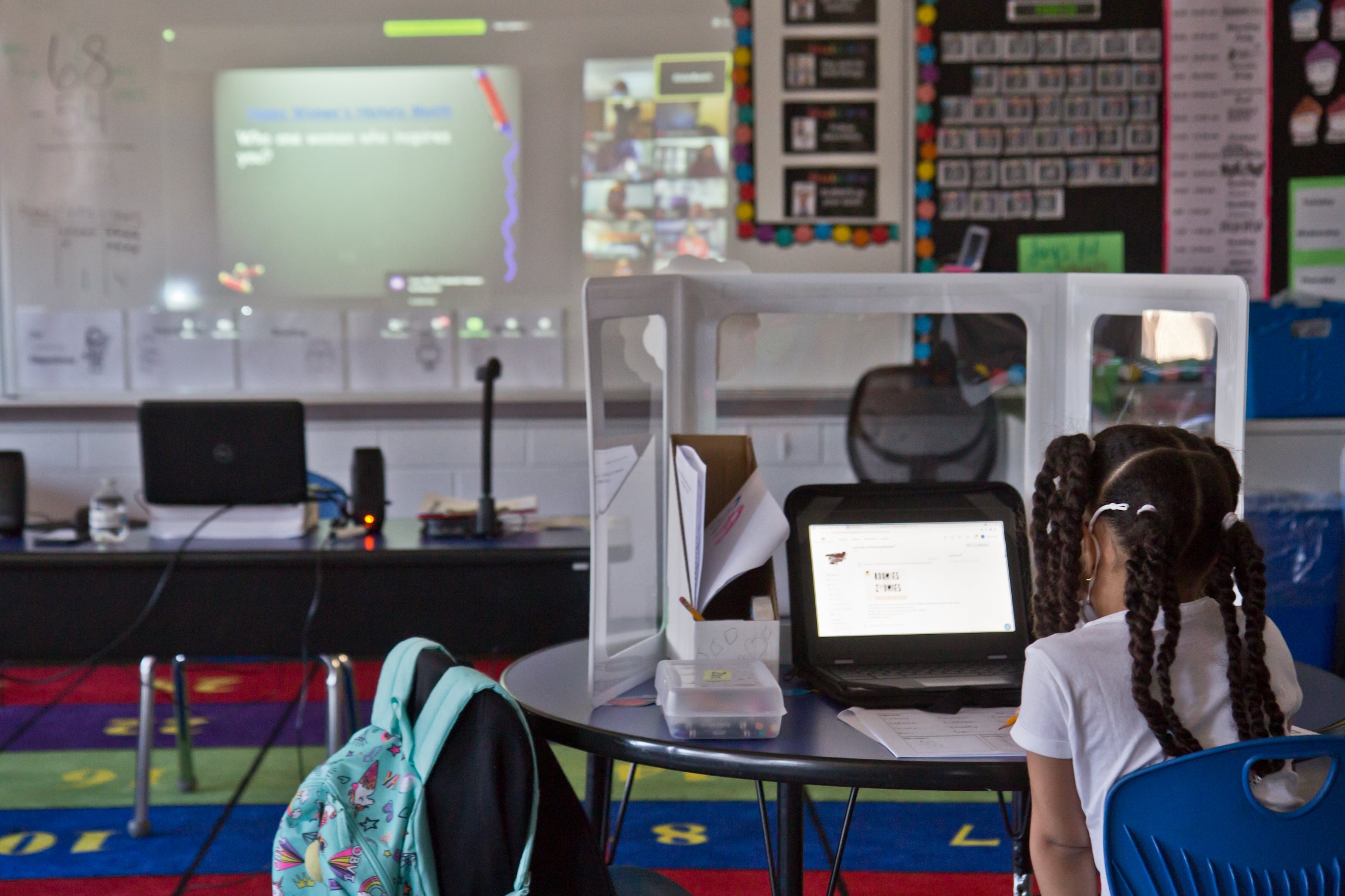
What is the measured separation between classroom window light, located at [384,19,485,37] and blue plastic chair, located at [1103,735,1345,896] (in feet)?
10.6

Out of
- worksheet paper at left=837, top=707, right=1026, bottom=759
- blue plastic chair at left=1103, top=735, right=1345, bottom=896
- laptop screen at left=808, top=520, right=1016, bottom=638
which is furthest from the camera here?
laptop screen at left=808, top=520, right=1016, bottom=638

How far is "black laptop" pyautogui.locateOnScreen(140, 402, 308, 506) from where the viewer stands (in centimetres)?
231

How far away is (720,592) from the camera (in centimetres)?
134

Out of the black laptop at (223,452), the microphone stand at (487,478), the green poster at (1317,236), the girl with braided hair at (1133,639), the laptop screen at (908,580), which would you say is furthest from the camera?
the green poster at (1317,236)

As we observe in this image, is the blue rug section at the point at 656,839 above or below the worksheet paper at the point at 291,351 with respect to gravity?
below


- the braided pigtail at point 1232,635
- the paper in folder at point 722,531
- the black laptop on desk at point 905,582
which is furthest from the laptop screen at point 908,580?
the braided pigtail at point 1232,635

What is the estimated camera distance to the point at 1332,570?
3.21 metres

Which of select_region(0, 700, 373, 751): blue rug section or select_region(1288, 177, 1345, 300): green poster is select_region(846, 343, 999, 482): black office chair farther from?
select_region(0, 700, 373, 751): blue rug section

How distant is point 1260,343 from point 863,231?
1207 millimetres

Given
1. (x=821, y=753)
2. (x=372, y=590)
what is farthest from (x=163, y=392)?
(x=821, y=753)

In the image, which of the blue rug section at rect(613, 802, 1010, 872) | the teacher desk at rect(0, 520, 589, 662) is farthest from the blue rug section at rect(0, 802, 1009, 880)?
the teacher desk at rect(0, 520, 589, 662)

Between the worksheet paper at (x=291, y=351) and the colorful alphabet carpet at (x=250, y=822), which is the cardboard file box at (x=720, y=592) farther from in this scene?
the worksheet paper at (x=291, y=351)

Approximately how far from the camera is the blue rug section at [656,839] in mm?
2158

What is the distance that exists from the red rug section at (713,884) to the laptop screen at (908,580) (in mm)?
867
